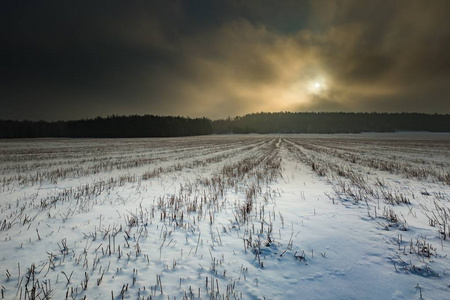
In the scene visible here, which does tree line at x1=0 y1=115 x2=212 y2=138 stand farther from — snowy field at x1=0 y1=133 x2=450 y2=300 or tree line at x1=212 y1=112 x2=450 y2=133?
snowy field at x1=0 y1=133 x2=450 y2=300

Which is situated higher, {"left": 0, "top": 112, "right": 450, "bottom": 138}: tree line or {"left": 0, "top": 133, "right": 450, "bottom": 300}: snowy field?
{"left": 0, "top": 112, "right": 450, "bottom": 138}: tree line

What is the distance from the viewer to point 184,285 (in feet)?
9.18

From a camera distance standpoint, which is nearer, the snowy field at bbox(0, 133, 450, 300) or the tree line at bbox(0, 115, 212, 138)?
the snowy field at bbox(0, 133, 450, 300)

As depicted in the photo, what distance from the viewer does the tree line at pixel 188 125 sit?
107m

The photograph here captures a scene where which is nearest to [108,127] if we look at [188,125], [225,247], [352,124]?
[188,125]

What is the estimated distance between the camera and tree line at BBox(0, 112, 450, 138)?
107 m

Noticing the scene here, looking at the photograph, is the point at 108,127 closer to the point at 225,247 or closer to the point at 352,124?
the point at 225,247

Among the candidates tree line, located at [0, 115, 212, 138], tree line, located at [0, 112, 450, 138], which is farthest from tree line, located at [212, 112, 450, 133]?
tree line, located at [0, 115, 212, 138]

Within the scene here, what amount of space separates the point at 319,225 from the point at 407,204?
144 inches

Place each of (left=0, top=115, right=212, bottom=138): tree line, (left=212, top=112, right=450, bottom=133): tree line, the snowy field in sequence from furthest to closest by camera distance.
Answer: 1. (left=212, top=112, right=450, bottom=133): tree line
2. (left=0, top=115, right=212, bottom=138): tree line
3. the snowy field

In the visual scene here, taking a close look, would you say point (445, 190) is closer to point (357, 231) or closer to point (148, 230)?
point (357, 231)

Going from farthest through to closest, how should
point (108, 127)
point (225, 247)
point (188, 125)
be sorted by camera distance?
point (188, 125) → point (108, 127) → point (225, 247)

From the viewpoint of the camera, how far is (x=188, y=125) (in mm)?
126938

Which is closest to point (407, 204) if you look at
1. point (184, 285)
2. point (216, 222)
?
point (216, 222)
